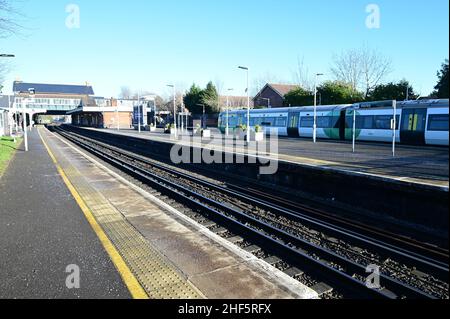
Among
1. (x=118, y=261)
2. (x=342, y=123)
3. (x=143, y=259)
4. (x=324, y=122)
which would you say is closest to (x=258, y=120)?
(x=324, y=122)

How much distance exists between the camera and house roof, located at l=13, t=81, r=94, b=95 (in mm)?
116988

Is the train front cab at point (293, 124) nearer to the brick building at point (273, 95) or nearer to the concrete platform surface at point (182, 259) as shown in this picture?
the concrete platform surface at point (182, 259)

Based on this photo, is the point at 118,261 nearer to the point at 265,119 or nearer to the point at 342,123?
the point at 342,123

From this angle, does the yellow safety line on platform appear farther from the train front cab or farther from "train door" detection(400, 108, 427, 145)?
the train front cab

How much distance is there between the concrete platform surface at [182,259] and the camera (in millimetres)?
4852

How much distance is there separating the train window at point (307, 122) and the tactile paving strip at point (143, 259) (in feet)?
75.6

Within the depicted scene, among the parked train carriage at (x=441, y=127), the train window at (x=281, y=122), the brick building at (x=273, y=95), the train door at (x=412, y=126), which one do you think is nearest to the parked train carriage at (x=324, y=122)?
the train window at (x=281, y=122)

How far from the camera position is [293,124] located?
31.6m

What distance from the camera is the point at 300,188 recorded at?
40.7ft

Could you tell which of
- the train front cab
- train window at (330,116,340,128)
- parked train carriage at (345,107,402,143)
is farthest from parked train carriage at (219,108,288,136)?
parked train carriage at (345,107,402,143)

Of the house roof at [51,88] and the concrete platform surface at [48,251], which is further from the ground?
the house roof at [51,88]

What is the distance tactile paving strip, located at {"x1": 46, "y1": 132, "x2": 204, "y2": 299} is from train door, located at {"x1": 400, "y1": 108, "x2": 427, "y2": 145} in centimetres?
1633

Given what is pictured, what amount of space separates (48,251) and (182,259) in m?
2.52
